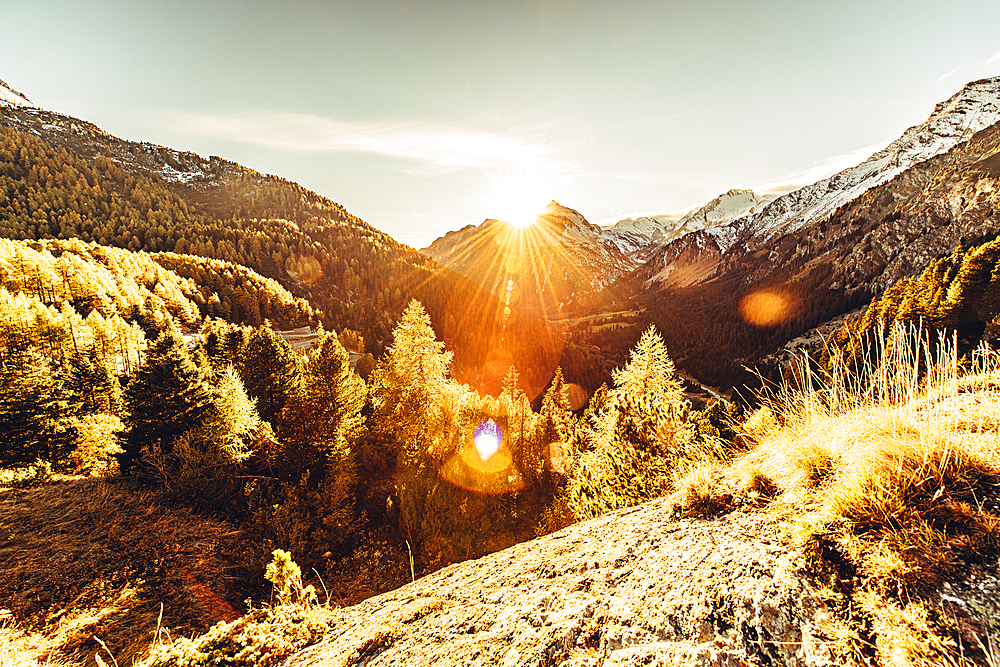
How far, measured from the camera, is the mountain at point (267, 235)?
353 feet

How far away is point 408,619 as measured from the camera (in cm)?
379

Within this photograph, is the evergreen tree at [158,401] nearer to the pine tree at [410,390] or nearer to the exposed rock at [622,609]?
the pine tree at [410,390]

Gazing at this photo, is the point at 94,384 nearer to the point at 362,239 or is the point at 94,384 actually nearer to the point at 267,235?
the point at 267,235

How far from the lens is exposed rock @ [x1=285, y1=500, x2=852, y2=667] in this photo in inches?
83.4

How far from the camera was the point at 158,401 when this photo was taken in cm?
1739

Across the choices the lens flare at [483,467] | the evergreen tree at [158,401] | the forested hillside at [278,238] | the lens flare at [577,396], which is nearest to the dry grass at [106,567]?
the evergreen tree at [158,401]

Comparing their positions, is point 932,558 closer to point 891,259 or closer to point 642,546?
point 642,546

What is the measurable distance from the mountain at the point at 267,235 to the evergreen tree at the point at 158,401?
5748 cm

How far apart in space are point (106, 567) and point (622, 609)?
15.7 meters

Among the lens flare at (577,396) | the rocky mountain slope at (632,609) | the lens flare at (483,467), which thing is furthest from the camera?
the lens flare at (577,396)

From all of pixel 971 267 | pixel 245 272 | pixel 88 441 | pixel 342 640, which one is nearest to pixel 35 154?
pixel 245 272

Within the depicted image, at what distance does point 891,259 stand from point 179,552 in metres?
256

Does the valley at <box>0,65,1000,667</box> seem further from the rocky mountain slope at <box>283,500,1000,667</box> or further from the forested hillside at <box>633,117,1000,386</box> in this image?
the forested hillside at <box>633,117,1000,386</box>

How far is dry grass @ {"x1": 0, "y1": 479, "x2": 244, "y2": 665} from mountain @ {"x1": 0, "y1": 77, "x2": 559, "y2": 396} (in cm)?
6126
